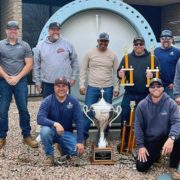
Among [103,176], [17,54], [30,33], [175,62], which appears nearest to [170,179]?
[103,176]

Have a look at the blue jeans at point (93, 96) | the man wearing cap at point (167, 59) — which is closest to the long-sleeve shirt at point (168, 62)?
the man wearing cap at point (167, 59)

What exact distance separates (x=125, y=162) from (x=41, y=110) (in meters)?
1.14

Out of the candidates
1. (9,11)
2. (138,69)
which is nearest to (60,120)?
(138,69)

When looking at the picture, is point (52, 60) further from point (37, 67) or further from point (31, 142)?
point (31, 142)

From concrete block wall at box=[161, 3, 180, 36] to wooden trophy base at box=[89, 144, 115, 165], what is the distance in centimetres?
926

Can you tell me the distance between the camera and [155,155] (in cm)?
471

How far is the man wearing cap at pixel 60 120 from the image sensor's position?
4.66 m

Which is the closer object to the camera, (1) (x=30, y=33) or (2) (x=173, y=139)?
(2) (x=173, y=139)

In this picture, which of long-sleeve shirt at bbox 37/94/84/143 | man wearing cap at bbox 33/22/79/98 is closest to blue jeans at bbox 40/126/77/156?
long-sleeve shirt at bbox 37/94/84/143

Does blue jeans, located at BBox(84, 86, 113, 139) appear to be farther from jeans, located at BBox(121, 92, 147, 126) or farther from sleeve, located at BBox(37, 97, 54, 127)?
sleeve, located at BBox(37, 97, 54, 127)

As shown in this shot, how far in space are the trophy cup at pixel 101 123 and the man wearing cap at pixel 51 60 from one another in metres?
0.57

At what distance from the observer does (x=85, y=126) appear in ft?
18.4

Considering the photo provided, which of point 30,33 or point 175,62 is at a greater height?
point 30,33

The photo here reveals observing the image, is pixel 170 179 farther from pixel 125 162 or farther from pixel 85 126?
pixel 85 126
